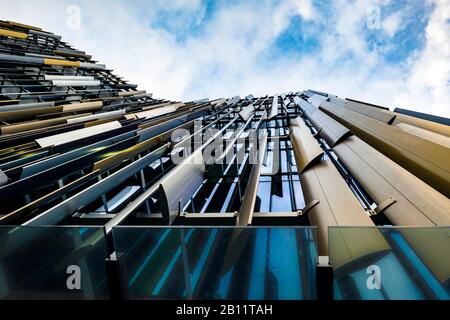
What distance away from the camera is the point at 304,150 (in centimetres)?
702

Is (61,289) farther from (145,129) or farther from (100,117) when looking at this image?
(100,117)

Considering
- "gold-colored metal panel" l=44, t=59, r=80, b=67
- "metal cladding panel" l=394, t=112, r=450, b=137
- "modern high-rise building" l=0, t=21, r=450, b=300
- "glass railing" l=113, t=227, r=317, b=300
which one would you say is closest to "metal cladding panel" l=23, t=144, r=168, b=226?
"modern high-rise building" l=0, t=21, r=450, b=300

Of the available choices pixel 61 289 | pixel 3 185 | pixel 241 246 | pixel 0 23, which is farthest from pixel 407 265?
pixel 0 23

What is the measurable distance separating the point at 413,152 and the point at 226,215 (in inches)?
154

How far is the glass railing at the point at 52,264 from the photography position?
2.68 m

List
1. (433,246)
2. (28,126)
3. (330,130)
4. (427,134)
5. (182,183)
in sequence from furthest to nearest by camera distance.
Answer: (330,130) → (28,126) → (427,134) → (182,183) → (433,246)

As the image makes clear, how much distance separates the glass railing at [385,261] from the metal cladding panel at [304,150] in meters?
3.56

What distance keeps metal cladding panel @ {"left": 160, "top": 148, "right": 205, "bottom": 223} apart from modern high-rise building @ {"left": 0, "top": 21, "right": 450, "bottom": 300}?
0.03 meters

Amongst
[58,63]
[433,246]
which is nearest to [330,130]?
[433,246]

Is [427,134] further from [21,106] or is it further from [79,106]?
[21,106]

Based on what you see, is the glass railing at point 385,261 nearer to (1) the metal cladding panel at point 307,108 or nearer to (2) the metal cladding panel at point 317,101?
(1) the metal cladding panel at point 307,108

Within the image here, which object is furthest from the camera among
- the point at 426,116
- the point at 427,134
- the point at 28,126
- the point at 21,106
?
the point at 21,106

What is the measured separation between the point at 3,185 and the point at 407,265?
616 centimetres

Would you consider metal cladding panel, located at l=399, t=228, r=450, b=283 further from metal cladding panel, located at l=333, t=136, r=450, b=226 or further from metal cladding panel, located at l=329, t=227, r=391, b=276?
metal cladding panel, located at l=333, t=136, r=450, b=226
